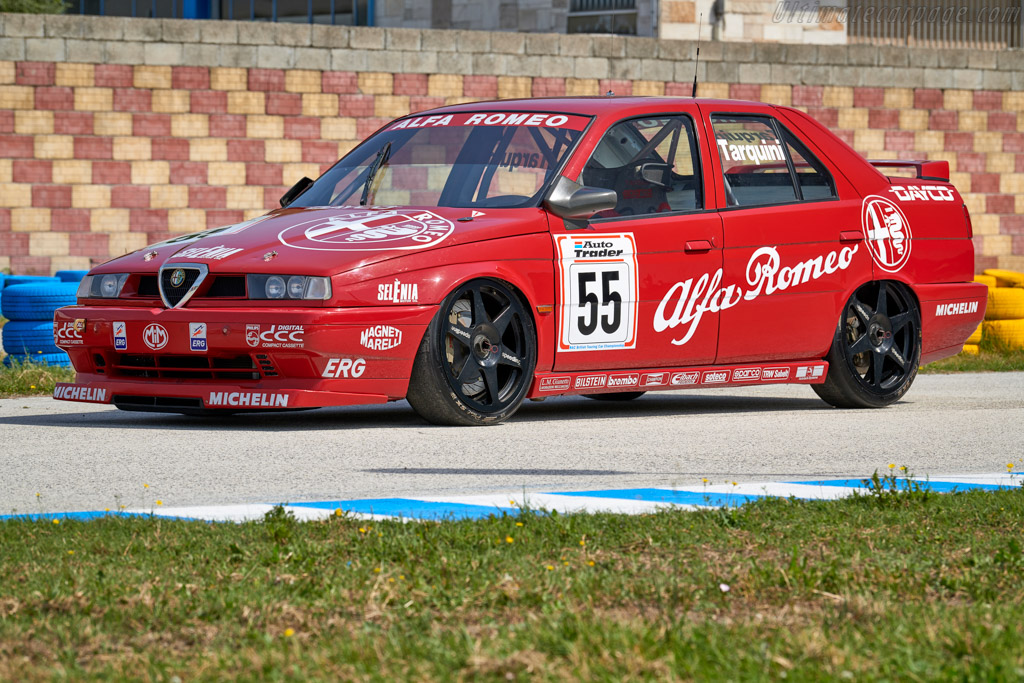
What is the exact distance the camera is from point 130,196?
1795 centimetres

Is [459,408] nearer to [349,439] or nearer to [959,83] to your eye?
[349,439]

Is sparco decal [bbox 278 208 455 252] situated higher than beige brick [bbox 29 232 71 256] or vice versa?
sparco decal [bbox 278 208 455 252]

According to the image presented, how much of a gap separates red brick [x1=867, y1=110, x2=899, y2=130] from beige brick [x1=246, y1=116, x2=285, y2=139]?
7.50m

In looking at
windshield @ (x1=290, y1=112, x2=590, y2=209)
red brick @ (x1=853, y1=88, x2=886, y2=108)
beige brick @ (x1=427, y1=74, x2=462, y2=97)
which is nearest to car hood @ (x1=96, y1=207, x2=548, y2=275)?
windshield @ (x1=290, y1=112, x2=590, y2=209)

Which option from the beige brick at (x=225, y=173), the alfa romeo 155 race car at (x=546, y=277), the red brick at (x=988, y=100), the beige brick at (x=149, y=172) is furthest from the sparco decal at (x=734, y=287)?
the red brick at (x=988, y=100)

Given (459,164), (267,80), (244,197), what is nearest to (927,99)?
(267,80)

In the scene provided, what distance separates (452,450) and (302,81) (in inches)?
488

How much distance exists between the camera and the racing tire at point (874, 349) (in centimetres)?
887

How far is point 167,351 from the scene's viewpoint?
7.23 m

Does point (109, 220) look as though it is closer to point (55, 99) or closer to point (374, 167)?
point (55, 99)

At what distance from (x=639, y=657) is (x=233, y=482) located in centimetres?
281

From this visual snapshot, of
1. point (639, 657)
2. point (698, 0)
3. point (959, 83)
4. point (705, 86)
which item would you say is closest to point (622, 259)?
point (639, 657)

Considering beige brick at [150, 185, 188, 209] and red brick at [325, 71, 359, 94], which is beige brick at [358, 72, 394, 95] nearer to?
red brick at [325, 71, 359, 94]

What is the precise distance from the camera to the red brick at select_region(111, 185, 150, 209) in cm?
1791
